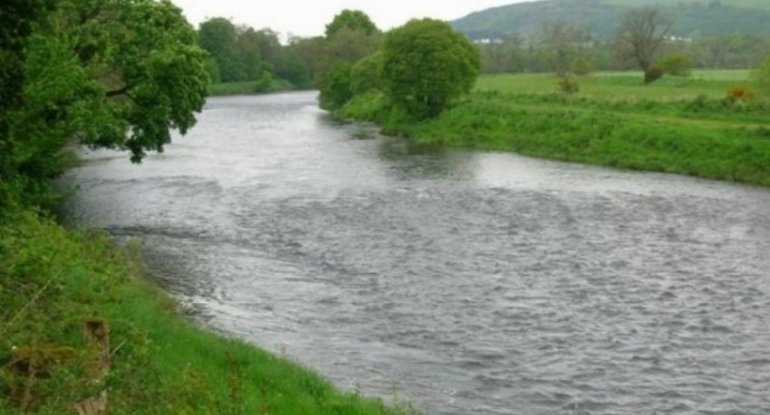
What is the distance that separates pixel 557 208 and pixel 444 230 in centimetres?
687

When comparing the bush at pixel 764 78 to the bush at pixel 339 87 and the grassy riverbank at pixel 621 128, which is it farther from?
the bush at pixel 339 87

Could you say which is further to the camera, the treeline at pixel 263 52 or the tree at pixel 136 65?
the treeline at pixel 263 52

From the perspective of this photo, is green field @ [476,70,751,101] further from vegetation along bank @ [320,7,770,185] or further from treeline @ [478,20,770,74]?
treeline @ [478,20,770,74]

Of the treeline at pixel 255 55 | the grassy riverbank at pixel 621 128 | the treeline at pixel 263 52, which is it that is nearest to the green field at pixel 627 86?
the grassy riverbank at pixel 621 128

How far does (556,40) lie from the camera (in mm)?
144750

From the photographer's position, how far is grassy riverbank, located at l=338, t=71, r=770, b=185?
49.2 meters

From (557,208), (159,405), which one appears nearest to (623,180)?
(557,208)

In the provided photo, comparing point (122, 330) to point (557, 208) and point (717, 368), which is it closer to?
point (717, 368)

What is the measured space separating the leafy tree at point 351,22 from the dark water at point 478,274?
89.2m

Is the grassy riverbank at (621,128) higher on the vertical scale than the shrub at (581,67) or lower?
lower

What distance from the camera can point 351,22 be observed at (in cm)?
13825

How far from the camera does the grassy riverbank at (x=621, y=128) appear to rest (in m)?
49.2

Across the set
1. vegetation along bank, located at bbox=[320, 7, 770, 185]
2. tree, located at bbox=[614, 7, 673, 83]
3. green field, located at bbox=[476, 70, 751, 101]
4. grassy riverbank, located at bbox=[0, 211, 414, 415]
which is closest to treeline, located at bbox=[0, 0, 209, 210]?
grassy riverbank, located at bbox=[0, 211, 414, 415]

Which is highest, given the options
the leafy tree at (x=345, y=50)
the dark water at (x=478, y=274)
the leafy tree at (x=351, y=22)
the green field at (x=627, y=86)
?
the leafy tree at (x=351, y=22)
